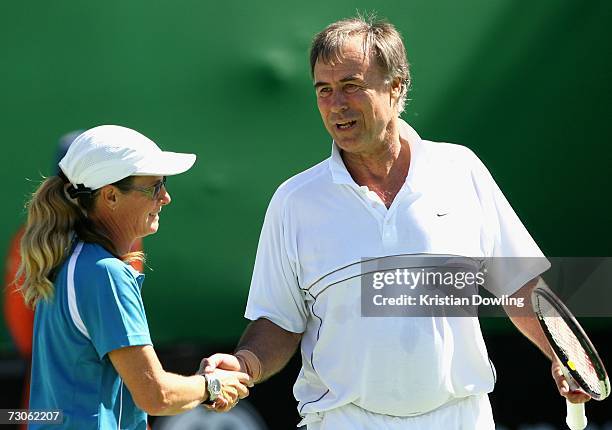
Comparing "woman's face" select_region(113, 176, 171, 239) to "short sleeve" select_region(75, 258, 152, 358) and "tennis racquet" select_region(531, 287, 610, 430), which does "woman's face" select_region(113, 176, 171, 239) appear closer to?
"short sleeve" select_region(75, 258, 152, 358)

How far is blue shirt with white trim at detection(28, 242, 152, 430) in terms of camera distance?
2.79 m

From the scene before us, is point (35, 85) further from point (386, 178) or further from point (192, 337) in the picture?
point (386, 178)

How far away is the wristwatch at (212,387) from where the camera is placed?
315 centimetres

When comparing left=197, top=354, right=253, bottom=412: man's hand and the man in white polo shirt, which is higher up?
the man in white polo shirt

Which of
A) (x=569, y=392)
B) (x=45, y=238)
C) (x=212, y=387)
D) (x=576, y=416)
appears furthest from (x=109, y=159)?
(x=576, y=416)

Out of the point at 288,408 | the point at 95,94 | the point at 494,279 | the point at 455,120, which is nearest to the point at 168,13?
the point at 95,94

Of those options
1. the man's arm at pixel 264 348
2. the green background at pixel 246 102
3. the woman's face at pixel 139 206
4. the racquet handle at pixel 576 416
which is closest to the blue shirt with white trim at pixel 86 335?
the woman's face at pixel 139 206

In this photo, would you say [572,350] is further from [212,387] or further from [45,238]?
[45,238]

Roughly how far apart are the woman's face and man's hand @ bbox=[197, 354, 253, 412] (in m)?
0.44

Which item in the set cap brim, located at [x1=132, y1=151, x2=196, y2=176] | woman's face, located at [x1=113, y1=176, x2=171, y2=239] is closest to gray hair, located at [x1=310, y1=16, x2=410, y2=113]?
cap brim, located at [x1=132, y1=151, x2=196, y2=176]

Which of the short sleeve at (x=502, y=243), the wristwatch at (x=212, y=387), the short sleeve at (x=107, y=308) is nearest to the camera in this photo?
the short sleeve at (x=107, y=308)

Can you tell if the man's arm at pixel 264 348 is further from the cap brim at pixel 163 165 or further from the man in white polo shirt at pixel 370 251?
the cap brim at pixel 163 165

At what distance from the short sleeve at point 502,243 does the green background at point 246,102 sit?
1.78 meters

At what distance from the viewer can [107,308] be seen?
9.12 feet
